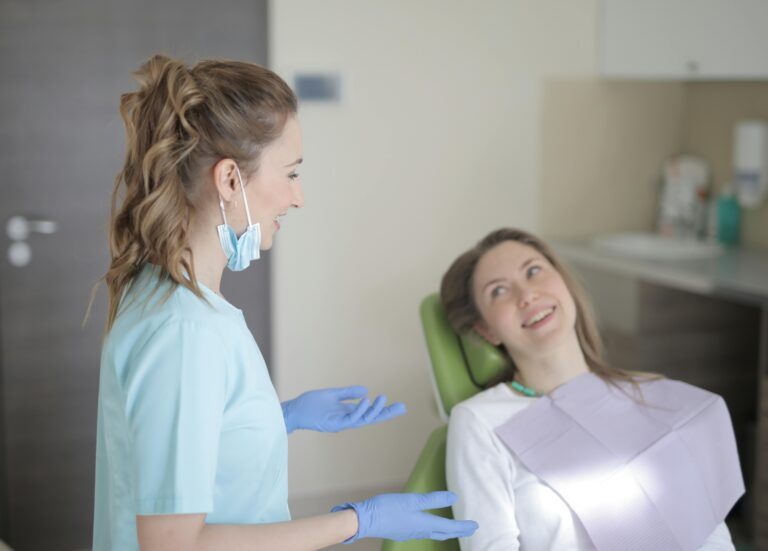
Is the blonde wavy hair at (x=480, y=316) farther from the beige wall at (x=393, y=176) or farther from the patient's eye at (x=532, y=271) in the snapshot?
the beige wall at (x=393, y=176)

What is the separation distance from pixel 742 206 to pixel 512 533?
196 cm

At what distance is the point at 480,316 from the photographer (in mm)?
1828

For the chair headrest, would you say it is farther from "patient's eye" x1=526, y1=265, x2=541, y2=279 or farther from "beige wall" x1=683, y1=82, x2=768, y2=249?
"beige wall" x1=683, y1=82, x2=768, y2=249

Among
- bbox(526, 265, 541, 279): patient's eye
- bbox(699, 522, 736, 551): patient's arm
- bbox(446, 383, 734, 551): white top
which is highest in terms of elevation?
bbox(526, 265, 541, 279): patient's eye

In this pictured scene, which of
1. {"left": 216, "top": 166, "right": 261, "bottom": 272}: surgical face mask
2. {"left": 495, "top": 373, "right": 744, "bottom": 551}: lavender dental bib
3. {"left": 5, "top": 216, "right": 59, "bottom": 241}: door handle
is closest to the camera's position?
{"left": 216, "top": 166, "right": 261, "bottom": 272}: surgical face mask

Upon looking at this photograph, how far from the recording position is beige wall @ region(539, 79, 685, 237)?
10.7ft

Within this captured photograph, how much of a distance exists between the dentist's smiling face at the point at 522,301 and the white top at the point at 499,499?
173mm

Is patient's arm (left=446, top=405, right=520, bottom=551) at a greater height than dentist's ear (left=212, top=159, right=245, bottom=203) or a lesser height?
lesser

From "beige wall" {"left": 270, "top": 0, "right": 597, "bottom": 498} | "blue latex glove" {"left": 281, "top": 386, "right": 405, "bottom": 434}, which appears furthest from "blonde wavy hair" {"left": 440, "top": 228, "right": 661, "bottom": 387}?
"beige wall" {"left": 270, "top": 0, "right": 597, "bottom": 498}

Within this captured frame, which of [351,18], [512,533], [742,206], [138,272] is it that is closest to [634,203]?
[742,206]

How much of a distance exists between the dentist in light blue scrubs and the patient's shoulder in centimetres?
43

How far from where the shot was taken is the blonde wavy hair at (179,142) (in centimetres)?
113

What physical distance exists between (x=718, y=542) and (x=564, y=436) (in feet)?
1.07

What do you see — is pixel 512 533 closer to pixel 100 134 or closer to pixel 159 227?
pixel 159 227
